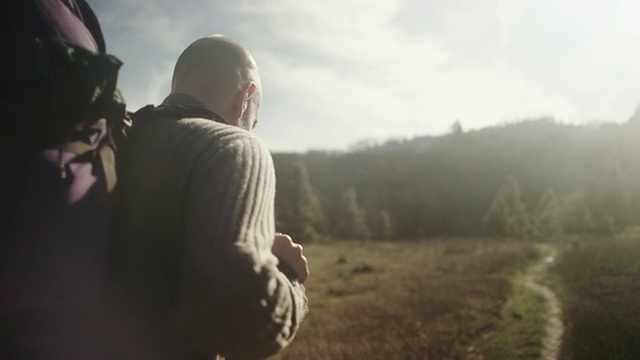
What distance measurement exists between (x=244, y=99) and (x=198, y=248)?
87 centimetres

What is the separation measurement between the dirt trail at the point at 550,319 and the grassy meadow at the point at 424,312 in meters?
0.29

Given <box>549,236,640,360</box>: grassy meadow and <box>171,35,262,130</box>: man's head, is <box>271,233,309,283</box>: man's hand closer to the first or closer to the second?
<box>171,35,262,130</box>: man's head

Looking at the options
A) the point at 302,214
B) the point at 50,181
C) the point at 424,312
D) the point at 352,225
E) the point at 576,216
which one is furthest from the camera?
the point at 352,225

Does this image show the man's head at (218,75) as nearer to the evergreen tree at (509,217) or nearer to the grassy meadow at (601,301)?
the grassy meadow at (601,301)

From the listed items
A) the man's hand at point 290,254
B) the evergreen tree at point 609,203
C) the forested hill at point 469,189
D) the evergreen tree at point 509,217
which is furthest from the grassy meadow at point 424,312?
the forested hill at point 469,189

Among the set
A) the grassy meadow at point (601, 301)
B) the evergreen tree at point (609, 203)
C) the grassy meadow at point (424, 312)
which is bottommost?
the grassy meadow at point (424, 312)

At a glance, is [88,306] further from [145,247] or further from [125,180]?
[125,180]

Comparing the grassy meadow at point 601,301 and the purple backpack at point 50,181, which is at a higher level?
the purple backpack at point 50,181

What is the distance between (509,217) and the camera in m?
60.3

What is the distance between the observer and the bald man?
167cm

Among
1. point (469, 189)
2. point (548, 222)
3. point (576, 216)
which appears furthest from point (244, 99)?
point (469, 189)

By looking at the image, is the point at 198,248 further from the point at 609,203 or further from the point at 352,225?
the point at 352,225

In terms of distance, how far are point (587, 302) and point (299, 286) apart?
18.0m

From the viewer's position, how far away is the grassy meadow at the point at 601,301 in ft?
39.2
